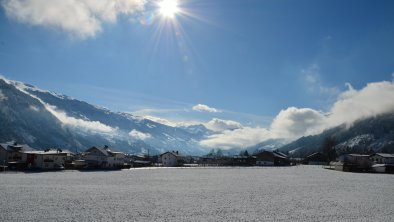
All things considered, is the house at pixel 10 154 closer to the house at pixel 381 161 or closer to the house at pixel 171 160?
the house at pixel 171 160

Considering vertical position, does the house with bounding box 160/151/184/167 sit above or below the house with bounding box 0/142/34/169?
below

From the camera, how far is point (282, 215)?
2577 centimetres

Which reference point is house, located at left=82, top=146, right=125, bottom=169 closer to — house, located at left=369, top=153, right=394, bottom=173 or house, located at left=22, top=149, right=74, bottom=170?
house, located at left=22, top=149, right=74, bottom=170

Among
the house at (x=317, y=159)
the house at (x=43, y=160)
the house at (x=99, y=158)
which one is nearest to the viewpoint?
the house at (x=43, y=160)

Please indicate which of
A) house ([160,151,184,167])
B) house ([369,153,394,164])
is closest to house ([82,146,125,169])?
house ([160,151,184,167])

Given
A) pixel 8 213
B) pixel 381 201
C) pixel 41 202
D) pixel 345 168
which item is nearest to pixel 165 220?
pixel 8 213

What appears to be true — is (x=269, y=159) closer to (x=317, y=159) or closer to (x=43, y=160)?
(x=317, y=159)

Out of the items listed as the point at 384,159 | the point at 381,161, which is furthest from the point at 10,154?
the point at 384,159

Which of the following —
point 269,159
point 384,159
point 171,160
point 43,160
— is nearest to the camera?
point 43,160

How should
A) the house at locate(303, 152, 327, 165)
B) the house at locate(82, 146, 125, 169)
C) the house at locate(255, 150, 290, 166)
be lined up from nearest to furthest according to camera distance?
1. the house at locate(82, 146, 125, 169)
2. the house at locate(255, 150, 290, 166)
3. the house at locate(303, 152, 327, 165)

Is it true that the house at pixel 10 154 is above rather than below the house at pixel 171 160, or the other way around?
above

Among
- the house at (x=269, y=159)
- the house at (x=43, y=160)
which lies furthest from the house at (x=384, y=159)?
the house at (x=43, y=160)

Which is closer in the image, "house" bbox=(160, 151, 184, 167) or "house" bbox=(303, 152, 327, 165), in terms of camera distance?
"house" bbox=(160, 151, 184, 167)

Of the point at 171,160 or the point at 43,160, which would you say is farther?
the point at 171,160
